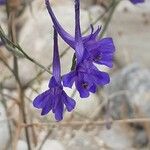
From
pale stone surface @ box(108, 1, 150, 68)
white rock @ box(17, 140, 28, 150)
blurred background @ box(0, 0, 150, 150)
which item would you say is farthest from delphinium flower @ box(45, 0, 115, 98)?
pale stone surface @ box(108, 1, 150, 68)

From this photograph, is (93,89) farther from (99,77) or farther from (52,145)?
(52,145)

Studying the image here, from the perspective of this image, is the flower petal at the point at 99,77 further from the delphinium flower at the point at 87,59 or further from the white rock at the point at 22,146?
the white rock at the point at 22,146

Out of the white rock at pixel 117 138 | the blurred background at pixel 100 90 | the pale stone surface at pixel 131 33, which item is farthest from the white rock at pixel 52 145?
the pale stone surface at pixel 131 33

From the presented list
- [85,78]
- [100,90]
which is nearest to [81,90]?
[85,78]

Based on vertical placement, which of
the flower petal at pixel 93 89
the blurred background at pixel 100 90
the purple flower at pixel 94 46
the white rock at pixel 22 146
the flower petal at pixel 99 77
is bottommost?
the flower petal at pixel 93 89

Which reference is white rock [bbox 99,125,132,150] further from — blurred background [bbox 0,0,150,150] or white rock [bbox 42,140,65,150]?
white rock [bbox 42,140,65,150]

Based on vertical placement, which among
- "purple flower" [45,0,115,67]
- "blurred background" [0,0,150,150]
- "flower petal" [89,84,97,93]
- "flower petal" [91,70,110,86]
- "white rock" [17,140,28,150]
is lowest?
"flower petal" [89,84,97,93]

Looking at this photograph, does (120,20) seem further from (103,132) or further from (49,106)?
(49,106)

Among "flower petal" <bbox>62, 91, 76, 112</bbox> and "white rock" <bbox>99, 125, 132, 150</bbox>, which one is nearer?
"flower petal" <bbox>62, 91, 76, 112</bbox>
